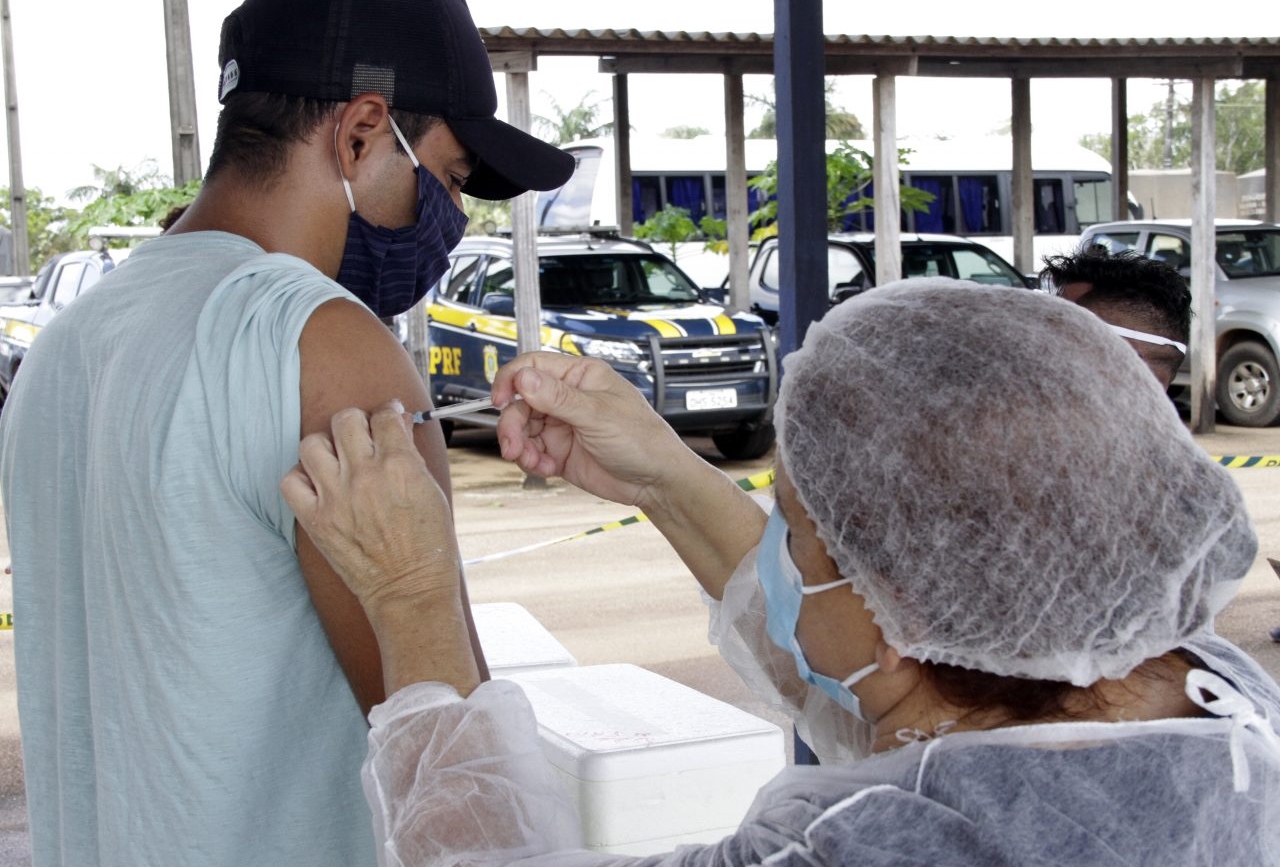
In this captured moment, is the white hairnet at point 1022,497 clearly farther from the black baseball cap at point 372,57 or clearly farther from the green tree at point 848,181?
the green tree at point 848,181

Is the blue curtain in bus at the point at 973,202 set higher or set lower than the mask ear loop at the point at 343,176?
higher

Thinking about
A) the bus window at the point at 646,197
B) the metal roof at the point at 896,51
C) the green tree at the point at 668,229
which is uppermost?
the metal roof at the point at 896,51

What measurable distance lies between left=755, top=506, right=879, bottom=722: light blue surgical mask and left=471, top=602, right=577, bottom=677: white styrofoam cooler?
1.20 metres

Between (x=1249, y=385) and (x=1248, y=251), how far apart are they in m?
1.41

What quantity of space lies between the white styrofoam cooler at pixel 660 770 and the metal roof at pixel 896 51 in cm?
875

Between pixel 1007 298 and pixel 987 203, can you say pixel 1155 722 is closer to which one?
pixel 1007 298

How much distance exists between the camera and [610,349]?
1104 centimetres

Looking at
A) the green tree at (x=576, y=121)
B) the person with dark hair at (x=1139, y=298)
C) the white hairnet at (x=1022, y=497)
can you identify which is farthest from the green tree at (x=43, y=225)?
the white hairnet at (x=1022, y=497)

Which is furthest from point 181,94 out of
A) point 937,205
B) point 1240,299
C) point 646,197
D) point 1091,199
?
point 1091,199

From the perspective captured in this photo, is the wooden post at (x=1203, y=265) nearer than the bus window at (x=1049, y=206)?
Yes

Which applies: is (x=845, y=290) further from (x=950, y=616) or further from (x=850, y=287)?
(x=950, y=616)

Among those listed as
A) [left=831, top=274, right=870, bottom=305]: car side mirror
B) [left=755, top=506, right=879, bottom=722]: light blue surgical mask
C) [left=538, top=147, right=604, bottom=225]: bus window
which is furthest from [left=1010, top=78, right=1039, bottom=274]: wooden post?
[left=755, top=506, right=879, bottom=722]: light blue surgical mask

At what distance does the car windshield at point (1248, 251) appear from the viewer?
13.3 meters

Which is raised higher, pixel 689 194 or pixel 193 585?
pixel 689 194
